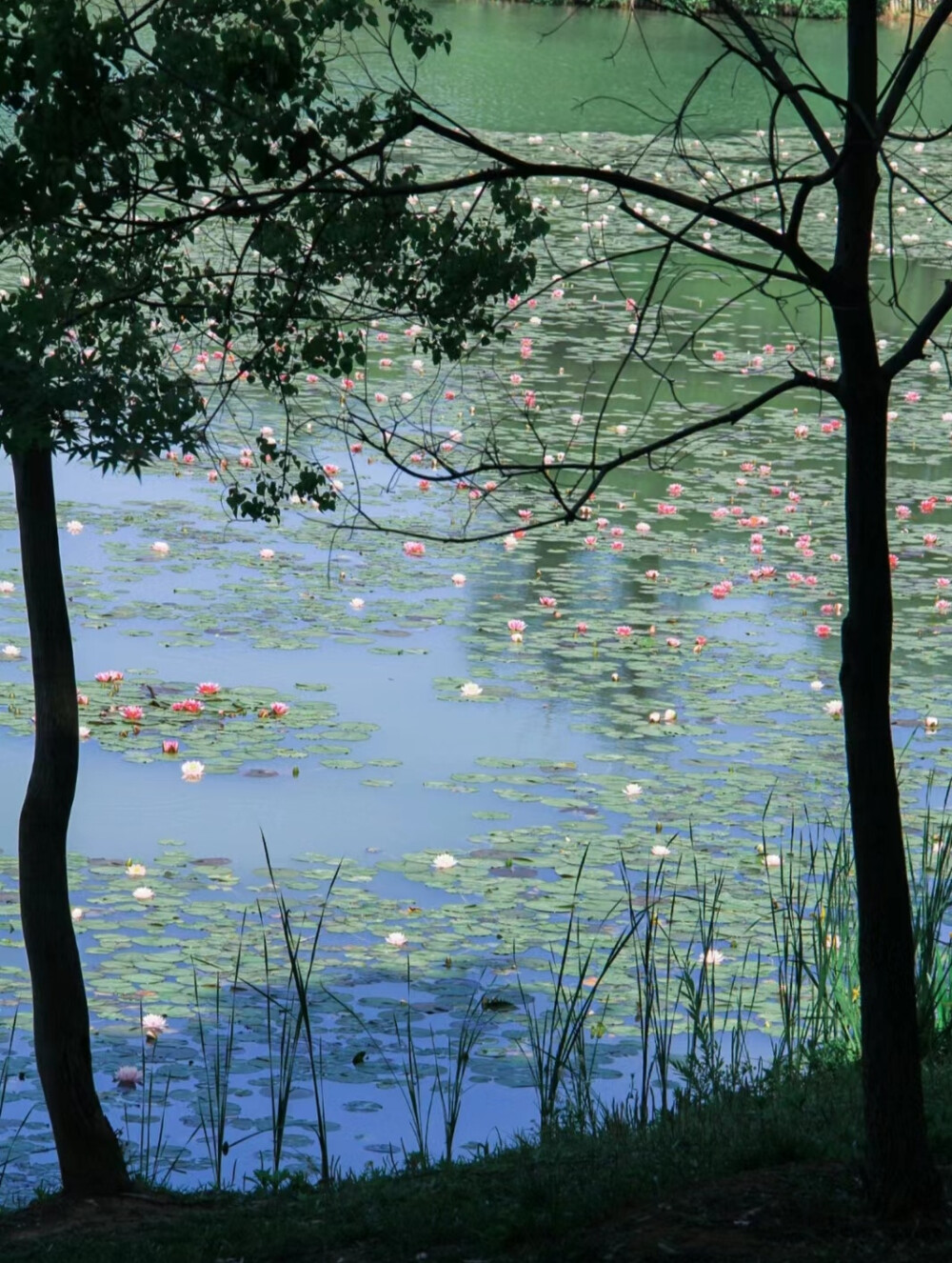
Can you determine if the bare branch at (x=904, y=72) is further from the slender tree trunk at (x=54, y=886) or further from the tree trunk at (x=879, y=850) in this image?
the slender tree trunk at (x=54, y=886)

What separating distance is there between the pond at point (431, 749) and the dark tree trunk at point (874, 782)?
23cm

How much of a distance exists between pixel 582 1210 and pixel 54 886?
1.18 metres

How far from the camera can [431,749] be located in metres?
5.61

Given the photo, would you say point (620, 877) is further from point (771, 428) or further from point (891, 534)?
point (771, 428)

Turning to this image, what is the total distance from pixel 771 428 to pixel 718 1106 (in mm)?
7410

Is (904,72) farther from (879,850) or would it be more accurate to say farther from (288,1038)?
(288,1038)

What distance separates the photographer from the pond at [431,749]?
3994 millimetres

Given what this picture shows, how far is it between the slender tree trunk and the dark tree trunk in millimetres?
1424

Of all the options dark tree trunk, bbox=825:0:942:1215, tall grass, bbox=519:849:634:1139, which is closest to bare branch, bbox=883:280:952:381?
dark tree trunk, bbox=825:0:942:1215

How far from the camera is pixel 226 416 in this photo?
9492 millimetres

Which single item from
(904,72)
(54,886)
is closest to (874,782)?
(904,72)

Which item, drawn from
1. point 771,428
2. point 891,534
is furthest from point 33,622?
point 771,428

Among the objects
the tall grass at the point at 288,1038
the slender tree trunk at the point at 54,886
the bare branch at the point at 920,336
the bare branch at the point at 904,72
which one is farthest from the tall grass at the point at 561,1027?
the bare branch at the point at 904,72

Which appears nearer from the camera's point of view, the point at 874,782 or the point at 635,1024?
the point at 874,782
